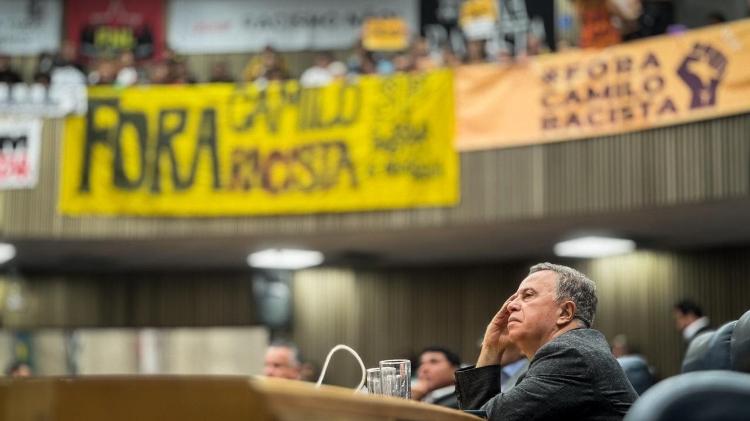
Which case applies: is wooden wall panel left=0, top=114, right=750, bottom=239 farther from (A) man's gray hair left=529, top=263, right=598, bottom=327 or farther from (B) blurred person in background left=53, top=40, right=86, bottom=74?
(A) man's gray hair left=529, top=263, right=598, bottom=327

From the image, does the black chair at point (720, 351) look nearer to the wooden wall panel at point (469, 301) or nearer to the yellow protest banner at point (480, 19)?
the yellow protest banner at point (480, 19)

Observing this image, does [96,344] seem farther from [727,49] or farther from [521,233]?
[727,49]

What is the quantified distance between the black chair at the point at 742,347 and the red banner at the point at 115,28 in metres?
12.2

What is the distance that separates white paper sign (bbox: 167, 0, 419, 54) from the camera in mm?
13695

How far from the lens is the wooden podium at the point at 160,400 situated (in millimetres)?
1740

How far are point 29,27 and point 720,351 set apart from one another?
1197 cm

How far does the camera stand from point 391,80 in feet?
35.6

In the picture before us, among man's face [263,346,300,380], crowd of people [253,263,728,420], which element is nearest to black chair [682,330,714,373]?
crowd of people [253,263,728,420]

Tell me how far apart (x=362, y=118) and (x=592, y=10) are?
240 cm

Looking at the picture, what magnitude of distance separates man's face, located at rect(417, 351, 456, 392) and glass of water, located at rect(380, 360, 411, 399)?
3.06m

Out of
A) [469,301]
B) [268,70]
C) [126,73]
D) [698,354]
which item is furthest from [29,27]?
[698,354]

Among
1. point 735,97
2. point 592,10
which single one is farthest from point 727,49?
point 592,10

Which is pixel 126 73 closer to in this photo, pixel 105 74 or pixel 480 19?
pixel 105 74

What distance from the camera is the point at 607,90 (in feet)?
31.9
